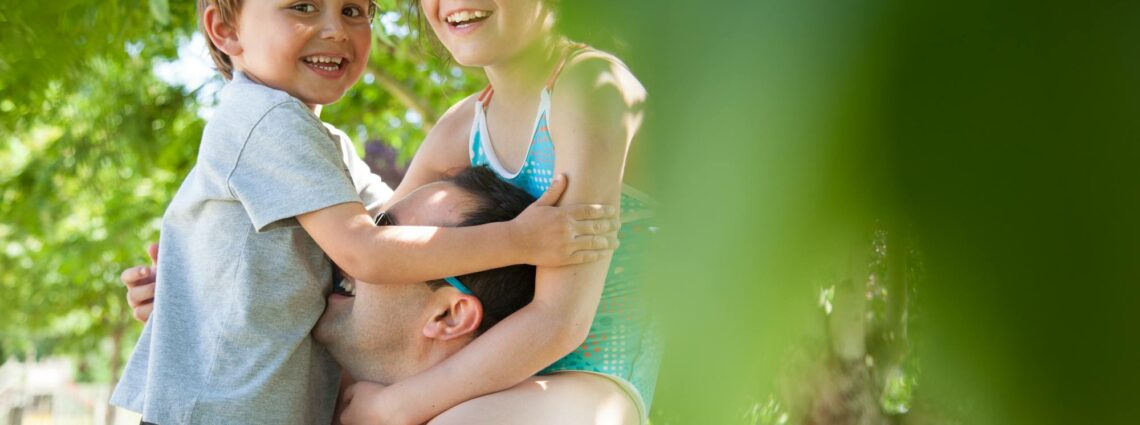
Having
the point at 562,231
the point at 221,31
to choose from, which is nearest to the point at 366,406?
the point at 562,231

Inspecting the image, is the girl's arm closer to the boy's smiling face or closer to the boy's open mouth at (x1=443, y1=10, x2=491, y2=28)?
the boy's open mouth at (x1=443, y1=10, x2=491, y2=28)

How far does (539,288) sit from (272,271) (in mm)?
428

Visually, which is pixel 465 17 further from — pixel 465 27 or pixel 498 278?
pixel 498 278

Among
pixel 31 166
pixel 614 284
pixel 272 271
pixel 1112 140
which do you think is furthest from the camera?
pixel 31 166

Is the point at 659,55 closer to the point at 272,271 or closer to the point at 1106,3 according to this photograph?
the point at 1106,3

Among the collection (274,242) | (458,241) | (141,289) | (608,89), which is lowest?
(141,289)

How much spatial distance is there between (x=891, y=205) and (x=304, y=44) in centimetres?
151

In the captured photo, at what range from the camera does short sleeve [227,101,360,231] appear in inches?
56.6

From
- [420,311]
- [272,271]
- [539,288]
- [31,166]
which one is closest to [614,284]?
[539,288]

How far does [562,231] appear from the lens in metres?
1.30

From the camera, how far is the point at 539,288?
4.57 feet

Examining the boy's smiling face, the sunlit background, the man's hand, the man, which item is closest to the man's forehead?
the man

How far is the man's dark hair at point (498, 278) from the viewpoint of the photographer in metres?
1.55

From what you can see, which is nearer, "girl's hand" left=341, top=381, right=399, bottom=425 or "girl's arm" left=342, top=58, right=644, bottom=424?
"girl's arm" left=342, top=58, right=644, bottom=424
